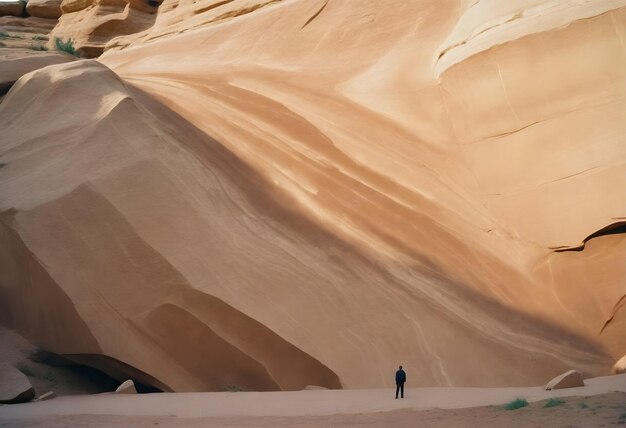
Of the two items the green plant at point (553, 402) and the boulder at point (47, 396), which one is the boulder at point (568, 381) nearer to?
the green plant at point (553, 402)

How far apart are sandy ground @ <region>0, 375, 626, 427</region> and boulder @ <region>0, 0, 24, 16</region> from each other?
2053 centimetres

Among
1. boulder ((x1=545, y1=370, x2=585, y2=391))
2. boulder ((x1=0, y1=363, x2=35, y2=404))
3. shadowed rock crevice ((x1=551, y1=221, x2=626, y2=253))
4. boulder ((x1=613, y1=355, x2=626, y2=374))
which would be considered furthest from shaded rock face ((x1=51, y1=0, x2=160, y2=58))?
boulder ((x1=545, y1=370, x2=585, y2=391))

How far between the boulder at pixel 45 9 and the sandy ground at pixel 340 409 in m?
20.4

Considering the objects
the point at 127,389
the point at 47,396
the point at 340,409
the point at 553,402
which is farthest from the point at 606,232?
the point at 47,396

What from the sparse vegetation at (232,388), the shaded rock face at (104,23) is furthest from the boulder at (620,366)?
the shaded rock face at (104,23)

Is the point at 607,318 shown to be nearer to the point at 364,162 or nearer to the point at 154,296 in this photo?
the point at 364,162

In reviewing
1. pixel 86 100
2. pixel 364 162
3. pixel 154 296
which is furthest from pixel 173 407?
pixel 86 100

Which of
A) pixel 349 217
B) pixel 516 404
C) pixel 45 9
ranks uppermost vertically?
pixel 45 9

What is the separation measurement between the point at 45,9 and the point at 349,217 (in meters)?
19.8

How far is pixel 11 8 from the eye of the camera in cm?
2620

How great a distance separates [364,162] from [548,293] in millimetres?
3532

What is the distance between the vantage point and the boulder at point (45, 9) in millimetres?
26438

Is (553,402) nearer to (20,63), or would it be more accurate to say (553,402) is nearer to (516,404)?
(516,404)

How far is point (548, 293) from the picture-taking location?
10.3 m
